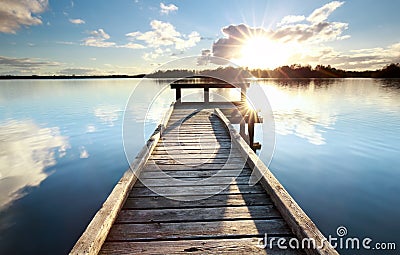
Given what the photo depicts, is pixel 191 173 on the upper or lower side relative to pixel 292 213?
lower

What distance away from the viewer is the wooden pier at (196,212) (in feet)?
5.85

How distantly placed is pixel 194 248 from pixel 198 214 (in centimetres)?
44

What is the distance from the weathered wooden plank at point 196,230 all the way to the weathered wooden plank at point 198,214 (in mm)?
60

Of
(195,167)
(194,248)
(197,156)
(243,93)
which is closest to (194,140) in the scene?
(197,156)

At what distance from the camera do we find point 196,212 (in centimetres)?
225

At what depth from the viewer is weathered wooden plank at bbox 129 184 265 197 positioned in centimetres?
259

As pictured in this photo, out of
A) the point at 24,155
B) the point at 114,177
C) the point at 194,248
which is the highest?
the point at 194,248

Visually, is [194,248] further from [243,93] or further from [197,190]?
[243,93]

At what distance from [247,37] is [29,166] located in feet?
26.3

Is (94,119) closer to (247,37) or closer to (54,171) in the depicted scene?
(54,171)

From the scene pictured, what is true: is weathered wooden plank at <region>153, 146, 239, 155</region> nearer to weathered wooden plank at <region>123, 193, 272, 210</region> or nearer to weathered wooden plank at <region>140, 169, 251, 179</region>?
weathered wooden plank at <region>140, 169, 251, 179</region>

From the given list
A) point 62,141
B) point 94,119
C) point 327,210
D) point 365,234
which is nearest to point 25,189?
point 62,141

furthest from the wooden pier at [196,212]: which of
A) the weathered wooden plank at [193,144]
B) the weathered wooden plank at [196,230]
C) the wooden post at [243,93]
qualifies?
the wooden post at [243,93]

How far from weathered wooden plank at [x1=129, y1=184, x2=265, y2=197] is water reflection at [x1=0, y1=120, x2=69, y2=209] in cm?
426
